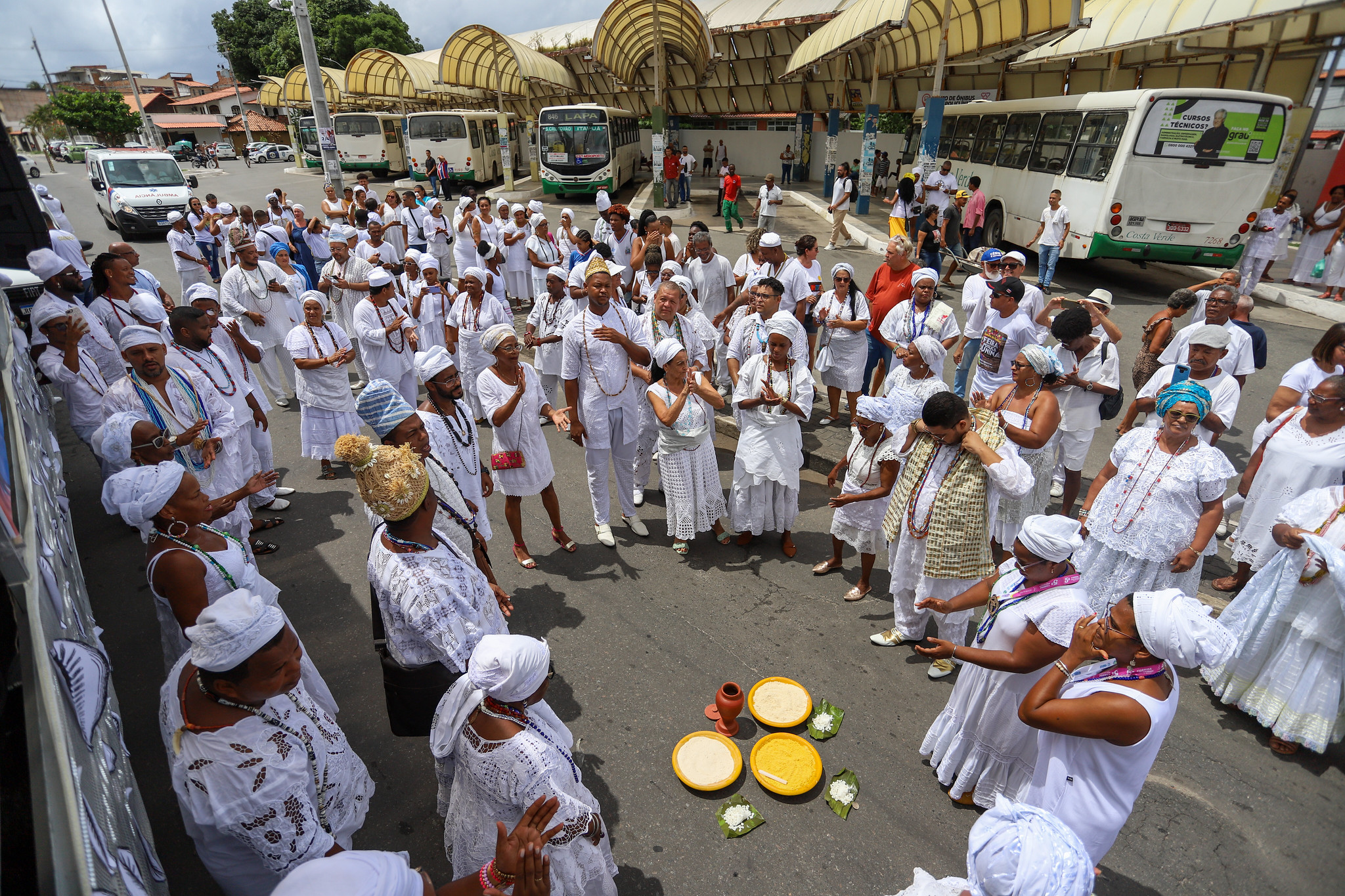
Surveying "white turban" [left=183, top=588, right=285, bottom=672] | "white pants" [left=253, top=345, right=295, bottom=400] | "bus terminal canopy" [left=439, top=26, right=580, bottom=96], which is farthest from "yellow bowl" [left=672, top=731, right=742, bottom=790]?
"bus terminal canopy" [left=439, top=26, right=580, bottom=96]

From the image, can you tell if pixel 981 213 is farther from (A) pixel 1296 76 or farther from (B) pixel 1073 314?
(B) pixel 1073 314

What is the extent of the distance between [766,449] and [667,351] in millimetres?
1089

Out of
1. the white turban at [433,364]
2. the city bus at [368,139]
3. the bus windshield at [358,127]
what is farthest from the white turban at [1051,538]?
the bus windshield at [358,127]

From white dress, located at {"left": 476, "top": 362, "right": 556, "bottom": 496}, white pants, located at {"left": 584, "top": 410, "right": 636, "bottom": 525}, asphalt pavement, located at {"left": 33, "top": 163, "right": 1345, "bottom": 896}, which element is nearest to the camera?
asphalt pavement, located at {"left": 33, "top": 163, "right": 1345, "bottom": 896}

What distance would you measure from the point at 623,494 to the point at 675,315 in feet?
5.64

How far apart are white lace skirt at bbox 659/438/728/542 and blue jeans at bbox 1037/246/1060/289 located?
9.94m

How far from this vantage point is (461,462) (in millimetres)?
4133

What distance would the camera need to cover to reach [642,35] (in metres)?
24.5

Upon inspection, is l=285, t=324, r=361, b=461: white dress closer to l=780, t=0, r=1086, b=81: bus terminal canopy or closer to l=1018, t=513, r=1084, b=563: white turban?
l=1018, t=513, r=1084, b=563: white turban

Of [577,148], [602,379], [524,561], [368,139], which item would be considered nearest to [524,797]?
[524,561]

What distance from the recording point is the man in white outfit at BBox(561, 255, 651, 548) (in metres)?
5.21

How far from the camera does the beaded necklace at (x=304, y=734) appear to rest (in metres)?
2.00

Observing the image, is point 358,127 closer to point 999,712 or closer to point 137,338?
point 137,338

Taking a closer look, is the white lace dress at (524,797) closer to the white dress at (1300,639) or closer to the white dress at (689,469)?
the white dress at (689,469)
